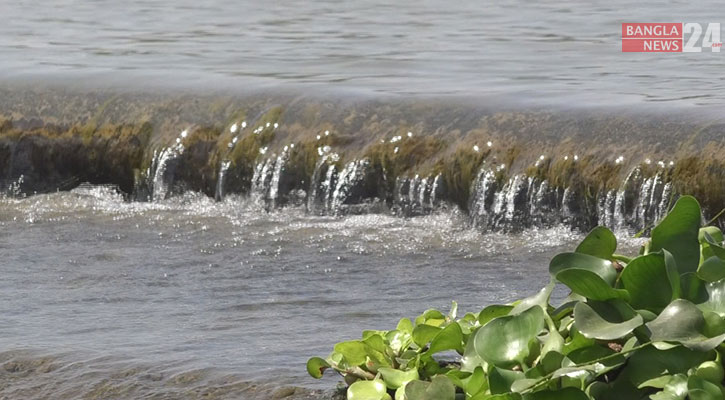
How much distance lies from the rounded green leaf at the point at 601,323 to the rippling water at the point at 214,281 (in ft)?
4.80

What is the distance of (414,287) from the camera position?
237 inches

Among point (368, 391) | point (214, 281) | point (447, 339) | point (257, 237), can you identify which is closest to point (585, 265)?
point (447, 339)

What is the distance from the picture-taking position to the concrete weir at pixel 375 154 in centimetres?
742

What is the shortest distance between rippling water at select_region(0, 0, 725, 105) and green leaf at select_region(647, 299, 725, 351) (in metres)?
7.03

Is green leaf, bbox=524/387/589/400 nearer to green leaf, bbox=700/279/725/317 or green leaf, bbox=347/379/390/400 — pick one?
green leaf, bbox=700/279/725/317

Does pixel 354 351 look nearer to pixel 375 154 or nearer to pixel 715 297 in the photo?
pixel 715 297

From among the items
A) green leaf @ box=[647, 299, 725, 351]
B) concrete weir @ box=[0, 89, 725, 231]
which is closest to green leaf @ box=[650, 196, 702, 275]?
green leaf @ box=[647, 299, 725, 351]

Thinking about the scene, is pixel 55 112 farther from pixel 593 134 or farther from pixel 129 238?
pixel 593 134

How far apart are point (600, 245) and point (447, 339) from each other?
1.03 ft

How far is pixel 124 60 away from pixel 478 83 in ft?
12.2

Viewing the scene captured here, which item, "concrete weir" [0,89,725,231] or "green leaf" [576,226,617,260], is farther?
"concrete weir" [0,89,725,231]

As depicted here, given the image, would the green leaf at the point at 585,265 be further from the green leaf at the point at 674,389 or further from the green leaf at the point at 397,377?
the green leaf at the point at 397,377

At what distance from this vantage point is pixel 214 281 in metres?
6.16

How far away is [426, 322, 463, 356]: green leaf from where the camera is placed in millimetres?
2232
